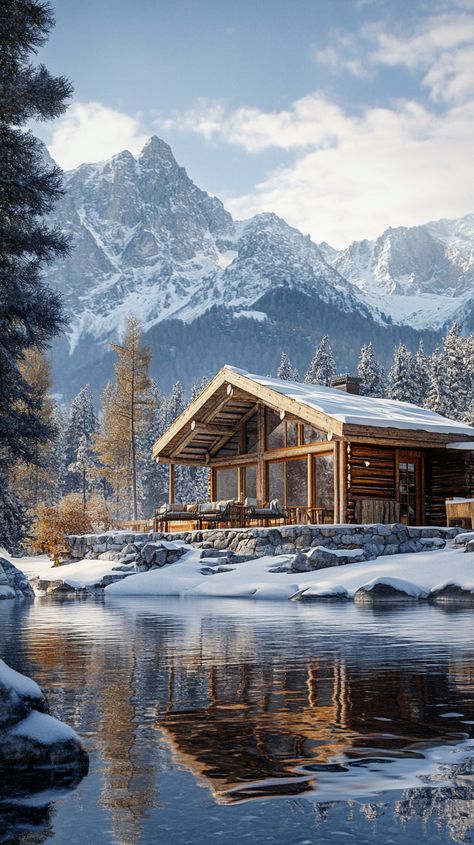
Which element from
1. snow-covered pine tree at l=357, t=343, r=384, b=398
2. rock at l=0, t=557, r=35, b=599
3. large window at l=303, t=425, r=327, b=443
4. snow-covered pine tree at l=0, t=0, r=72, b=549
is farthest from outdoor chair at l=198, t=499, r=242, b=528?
snow-covered pine tree at l=357, t=343, r=384, b=398

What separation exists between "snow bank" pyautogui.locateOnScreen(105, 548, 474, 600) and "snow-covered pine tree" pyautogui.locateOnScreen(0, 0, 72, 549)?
21.1ft

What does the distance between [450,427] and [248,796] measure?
80.0 feet

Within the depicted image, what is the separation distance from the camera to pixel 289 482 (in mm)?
30172

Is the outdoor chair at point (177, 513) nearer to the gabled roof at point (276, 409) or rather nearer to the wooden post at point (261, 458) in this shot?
the wooden post at point (261, 458)

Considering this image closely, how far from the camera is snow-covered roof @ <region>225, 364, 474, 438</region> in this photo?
24828 millimetres

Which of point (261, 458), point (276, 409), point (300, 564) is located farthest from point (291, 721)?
point (261, 458)

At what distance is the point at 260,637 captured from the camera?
938cm

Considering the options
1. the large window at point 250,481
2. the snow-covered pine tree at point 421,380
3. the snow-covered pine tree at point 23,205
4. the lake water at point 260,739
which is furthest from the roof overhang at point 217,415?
the snow-covered pine tree at point 421,380

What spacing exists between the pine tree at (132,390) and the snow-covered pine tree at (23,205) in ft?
98.1

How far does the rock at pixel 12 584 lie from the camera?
21.3 m

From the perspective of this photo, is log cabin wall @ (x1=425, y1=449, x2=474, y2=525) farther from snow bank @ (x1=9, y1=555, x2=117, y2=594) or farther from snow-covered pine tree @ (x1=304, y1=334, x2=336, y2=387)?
snow-covered pine tree @ (x1=304, y1=334, x2=336, y2=387)

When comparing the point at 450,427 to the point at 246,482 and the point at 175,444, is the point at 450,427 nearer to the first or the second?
the point at 246,482

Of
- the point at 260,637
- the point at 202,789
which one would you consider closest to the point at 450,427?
the point at 260,637

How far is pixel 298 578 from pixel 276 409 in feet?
33.1
